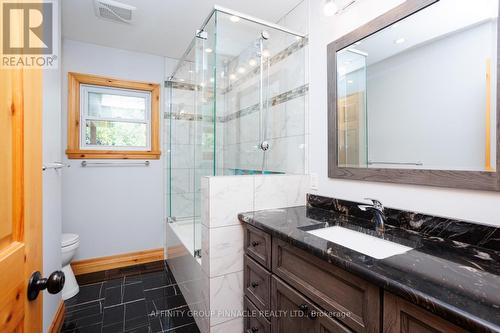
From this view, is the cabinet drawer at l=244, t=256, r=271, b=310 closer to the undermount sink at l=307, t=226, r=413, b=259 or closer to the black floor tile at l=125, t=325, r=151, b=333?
the undermount sink at l=307, t=226, r=413, b=259

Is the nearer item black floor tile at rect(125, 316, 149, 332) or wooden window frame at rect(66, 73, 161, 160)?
black floor tile at rect(125, 316, 149, 332)

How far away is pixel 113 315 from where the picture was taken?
6.43 feet

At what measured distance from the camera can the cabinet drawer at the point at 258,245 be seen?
133 centimetres

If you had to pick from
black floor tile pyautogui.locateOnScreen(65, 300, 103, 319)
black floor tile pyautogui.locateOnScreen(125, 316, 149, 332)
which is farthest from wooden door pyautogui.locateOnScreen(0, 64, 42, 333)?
black floor tile pyautogui.locateOnScreen(65, 300, 103, 319)

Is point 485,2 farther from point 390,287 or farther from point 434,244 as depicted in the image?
point 390,287

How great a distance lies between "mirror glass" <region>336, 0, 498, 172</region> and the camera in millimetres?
1012

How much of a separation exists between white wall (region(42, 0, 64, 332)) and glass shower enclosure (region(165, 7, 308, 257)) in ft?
3.09

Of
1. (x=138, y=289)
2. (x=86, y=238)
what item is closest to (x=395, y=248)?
(x=138, y=289)

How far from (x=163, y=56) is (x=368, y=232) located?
299 cm

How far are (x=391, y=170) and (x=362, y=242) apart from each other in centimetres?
43

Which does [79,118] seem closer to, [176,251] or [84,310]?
[176,251]

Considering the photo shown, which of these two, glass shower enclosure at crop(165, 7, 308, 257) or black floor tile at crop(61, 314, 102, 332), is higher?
glass shower enclosure at crop(165, 7, 308, 257)

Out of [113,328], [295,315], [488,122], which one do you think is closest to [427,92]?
[488,122]

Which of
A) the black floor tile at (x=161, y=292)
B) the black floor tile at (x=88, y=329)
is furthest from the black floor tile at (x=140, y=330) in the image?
the black floor tile at (x=161, y=292)
